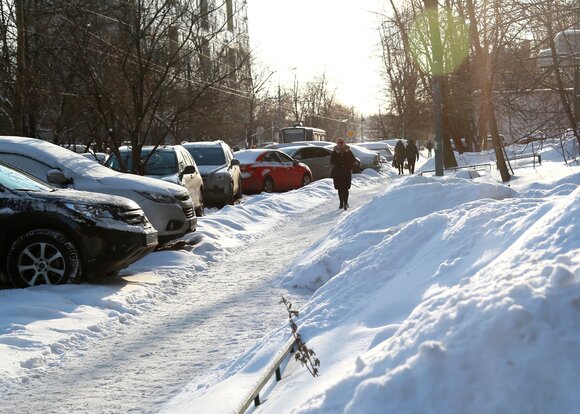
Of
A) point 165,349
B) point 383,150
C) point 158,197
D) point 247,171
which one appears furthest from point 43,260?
point 383,150

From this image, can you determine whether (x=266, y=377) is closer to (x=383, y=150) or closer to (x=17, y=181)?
(x=17, y=181)

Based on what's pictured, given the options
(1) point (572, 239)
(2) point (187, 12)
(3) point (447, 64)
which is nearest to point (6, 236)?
(1) point (572, 239)

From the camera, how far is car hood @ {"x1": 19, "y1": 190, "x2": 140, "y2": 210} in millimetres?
8750

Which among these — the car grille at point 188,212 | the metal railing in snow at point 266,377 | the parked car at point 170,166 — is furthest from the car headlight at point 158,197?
the metal railing in snow at point 266,377

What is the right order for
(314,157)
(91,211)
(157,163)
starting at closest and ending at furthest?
(91,211) → (157,163) → (314,157)

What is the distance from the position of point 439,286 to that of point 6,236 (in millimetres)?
5655

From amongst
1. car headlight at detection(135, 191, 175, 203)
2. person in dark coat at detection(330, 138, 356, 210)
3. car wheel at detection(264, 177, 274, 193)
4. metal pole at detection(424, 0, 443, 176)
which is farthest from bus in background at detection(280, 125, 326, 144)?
car headlight at detection(135, 191, 175, 203)

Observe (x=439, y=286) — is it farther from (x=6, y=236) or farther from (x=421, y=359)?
(x=6, y=236)

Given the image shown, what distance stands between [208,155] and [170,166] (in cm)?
489

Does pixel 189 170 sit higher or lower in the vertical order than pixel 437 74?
lower

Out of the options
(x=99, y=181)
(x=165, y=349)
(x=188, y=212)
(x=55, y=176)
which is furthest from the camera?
(x=188, y=212)

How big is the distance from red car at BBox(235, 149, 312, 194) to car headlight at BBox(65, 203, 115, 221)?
16192 mm

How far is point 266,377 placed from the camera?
13.7 ft

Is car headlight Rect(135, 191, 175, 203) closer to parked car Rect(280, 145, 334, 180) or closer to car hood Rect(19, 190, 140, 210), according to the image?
car hood Rect(19, 190, 140, 210)
